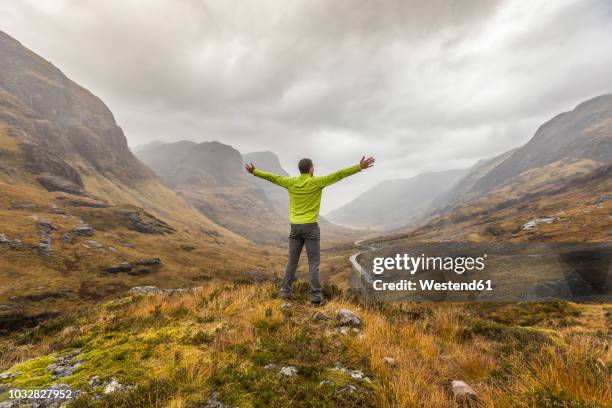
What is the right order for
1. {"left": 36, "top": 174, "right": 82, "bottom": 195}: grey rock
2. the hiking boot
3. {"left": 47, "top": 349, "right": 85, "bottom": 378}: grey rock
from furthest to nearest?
{"left": 36, "top": 174, "right": 82, "bottom": 195}: grey rock, the hiking boot, {"left": 47, "top": 349, "right": 85, "bottom": 378}: grey rock

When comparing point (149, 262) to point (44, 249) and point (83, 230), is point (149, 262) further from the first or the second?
point (83, 230)

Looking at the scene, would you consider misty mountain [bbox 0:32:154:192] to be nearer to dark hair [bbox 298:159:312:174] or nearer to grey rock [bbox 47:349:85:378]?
grey rock [bbox 47:349:85:378]

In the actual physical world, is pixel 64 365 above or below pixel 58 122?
below

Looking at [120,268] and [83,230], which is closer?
[120,268]

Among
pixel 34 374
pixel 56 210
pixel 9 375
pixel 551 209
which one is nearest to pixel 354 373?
pixel 34 374

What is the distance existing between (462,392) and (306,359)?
89.8 inches

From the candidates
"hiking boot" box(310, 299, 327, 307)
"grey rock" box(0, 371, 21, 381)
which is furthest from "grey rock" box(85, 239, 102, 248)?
"hiking boot" box(310, 299, 327, 307)

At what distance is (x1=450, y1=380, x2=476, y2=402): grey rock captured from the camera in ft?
12.5

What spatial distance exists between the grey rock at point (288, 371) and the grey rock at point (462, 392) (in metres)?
2.22

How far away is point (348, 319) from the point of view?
663 centimetres

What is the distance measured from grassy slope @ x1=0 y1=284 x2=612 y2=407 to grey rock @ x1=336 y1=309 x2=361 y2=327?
257mm

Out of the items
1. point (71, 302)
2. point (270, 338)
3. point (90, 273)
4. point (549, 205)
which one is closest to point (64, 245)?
point (90, 273)

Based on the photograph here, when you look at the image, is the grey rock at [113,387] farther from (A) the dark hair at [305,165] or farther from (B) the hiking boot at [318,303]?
(A) the dark hair at [305,165]

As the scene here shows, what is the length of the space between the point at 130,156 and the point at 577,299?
191 m
